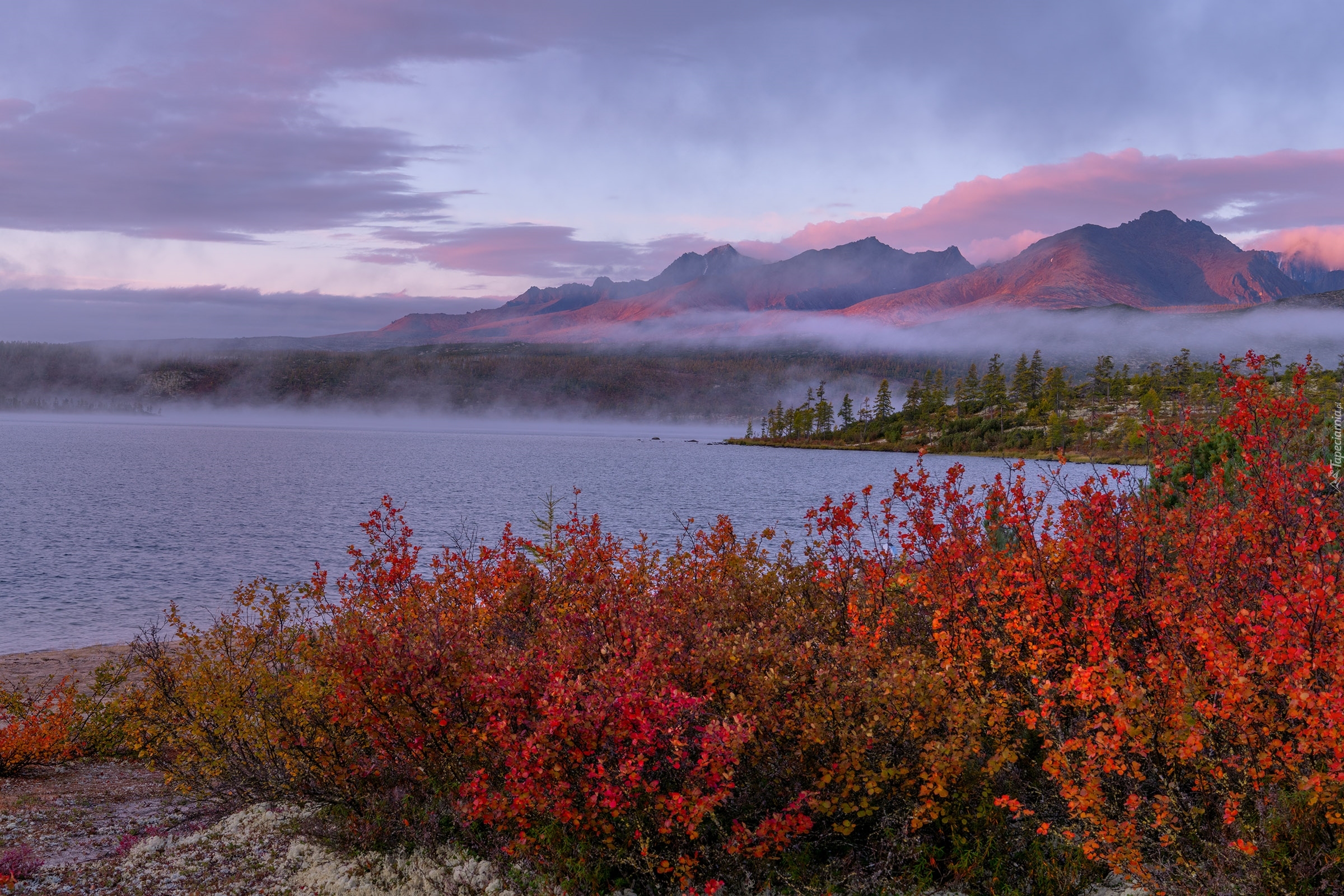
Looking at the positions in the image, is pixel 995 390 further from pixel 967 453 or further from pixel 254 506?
pixel 254 506

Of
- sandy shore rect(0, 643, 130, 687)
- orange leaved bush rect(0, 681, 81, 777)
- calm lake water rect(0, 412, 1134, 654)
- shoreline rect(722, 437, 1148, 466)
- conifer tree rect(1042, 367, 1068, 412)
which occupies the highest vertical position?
conifer tree rect(1042, 367, 1068, 412)

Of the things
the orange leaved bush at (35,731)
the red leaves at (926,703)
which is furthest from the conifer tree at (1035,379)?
the orange leaved bush at (35,731)

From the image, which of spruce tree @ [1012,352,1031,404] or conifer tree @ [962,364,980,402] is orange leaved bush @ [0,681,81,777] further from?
conifer tree @ [962,364,980,402]

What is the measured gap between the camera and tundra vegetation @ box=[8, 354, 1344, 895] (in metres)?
6.07

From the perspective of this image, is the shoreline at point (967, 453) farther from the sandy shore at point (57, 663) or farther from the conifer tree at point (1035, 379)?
the sandy shore at point (57, 663)

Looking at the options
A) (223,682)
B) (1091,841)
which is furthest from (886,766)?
(223,682)

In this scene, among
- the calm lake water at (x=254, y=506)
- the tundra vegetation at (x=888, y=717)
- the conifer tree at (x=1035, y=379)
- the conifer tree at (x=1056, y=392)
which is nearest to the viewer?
the tundra vegetation at (x=888, y=717)

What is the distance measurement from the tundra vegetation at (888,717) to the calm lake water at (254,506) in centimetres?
1971

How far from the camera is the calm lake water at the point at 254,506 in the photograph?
30094 mm

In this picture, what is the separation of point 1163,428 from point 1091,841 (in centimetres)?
730

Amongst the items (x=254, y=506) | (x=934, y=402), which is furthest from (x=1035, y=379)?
Answer: (x=254, y=506)

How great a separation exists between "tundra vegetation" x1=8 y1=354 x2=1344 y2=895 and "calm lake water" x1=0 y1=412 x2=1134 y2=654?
19.7 metres

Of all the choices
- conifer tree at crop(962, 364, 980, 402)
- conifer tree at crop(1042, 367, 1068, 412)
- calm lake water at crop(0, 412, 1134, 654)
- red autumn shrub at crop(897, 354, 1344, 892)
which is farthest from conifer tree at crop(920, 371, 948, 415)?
red autumn shrub at crop(897, 354, 1344, 892)

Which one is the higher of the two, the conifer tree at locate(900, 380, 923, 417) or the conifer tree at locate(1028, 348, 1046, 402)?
the conifer tree at locate(1028, 348, 1046, 402)
